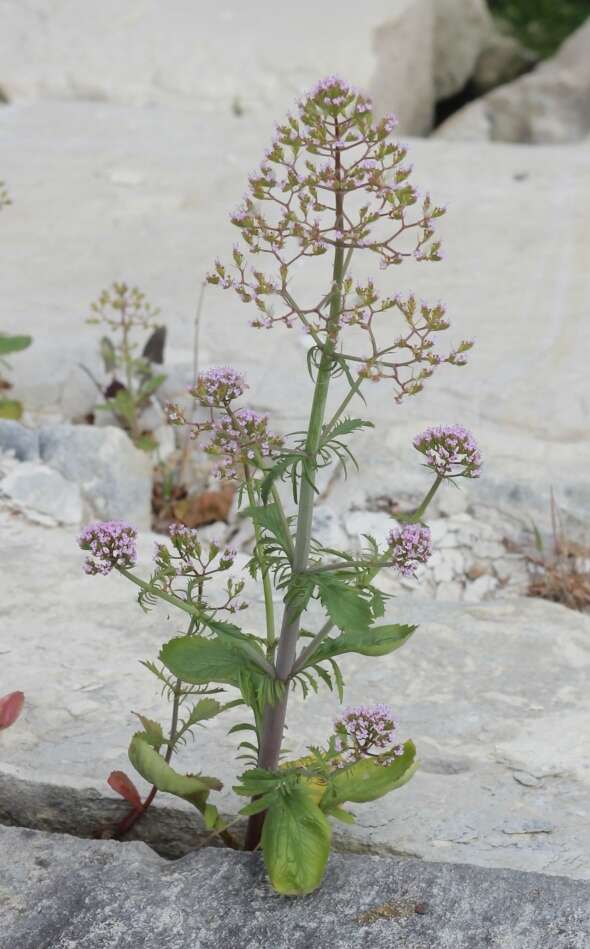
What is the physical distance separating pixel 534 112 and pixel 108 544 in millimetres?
7060

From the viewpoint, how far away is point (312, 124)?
1.84m

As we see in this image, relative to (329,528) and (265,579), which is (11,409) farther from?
(265,579)

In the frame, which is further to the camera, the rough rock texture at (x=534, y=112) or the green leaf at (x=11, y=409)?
the rough rock texture at (x=534, y=112)

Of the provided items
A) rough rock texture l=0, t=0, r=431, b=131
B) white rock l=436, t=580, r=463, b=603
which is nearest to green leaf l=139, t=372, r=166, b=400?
white rock l=436, t=580, r=463, b=603

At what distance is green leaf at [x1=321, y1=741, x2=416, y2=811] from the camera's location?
213 centimetres

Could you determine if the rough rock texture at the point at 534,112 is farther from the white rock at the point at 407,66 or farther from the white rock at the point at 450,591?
the white rock at the point at 450,591

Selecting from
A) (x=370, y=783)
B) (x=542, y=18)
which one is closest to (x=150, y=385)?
(x=370, y=783)

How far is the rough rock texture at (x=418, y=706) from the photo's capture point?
2.34m

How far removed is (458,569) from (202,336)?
1588mm

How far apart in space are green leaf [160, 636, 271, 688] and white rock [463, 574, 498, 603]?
159cm

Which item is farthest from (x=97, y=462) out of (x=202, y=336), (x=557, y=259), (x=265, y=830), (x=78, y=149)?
(x=78, y=149)

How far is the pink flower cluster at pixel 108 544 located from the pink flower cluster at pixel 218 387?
26cm

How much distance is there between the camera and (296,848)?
2.03m

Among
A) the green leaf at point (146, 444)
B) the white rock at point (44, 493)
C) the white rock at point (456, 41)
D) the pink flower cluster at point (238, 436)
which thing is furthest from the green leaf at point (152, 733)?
the white rock at point (456, 41)
